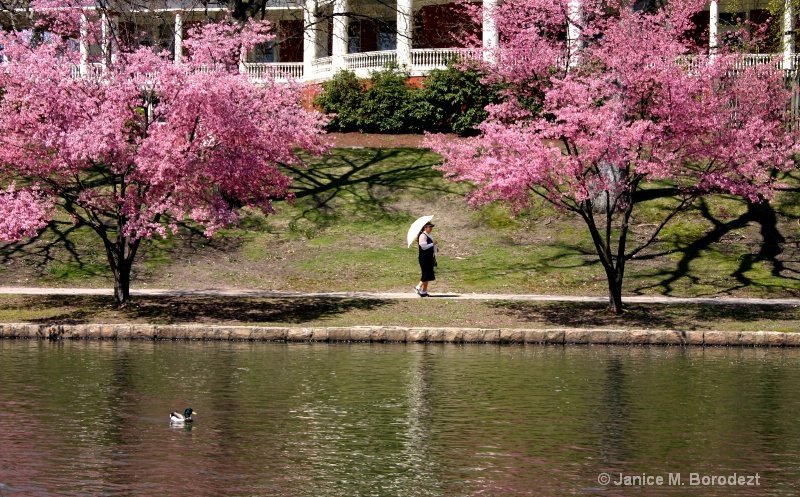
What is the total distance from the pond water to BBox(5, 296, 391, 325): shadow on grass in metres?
2.24

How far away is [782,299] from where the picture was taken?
2542 cm

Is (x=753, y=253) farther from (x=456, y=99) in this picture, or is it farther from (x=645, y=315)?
(x=456, y=99)

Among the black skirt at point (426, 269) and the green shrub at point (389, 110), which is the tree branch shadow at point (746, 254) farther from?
the green shrub at point (389, 110)

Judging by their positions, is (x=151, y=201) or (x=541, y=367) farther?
(x=151, y=201)

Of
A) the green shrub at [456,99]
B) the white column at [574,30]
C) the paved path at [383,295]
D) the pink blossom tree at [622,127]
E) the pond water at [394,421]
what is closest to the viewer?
the pond water at [394,421]

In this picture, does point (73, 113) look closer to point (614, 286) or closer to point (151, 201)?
point (151, 201)

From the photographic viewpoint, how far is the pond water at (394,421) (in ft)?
34.5

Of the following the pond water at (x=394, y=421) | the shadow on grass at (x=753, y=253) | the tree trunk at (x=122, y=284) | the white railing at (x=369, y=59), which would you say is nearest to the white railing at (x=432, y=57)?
the white railing at (x=369, y=59)

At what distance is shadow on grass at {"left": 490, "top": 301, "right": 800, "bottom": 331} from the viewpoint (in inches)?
867

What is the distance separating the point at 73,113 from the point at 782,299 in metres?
15.5

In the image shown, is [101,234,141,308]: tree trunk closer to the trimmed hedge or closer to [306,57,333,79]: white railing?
the trimmed hedge

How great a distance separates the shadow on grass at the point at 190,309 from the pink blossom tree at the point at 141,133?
0.79m

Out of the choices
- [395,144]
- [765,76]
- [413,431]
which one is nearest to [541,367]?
[413,431]

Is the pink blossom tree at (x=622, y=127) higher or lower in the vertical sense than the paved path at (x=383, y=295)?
higher
